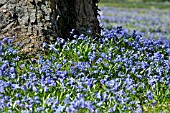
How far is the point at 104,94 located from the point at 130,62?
4.29 ft

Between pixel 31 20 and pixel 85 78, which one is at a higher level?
pixel 31 20

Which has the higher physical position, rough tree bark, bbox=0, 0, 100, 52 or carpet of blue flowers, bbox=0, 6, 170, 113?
rough tree bark, bbox=0, 0, 100, 52

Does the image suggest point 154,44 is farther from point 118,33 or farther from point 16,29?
point 16,29

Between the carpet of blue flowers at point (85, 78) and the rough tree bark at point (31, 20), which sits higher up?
the rough tree bark at point (31, 20)

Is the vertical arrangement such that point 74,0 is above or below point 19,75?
above

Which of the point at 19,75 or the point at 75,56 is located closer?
the point at 19,75

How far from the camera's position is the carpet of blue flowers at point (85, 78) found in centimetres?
578

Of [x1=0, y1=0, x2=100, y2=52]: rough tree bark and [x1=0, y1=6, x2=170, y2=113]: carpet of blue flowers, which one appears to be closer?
[x1=0, y1=6, x2=170, y2=113]: carpet of blue flowers

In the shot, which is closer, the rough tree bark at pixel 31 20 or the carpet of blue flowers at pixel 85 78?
the carpet of blue flowers at pixel 85 78

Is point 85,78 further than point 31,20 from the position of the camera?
No

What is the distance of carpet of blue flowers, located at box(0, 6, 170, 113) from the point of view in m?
5.78

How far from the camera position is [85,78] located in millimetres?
6492

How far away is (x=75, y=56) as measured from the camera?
7363mm

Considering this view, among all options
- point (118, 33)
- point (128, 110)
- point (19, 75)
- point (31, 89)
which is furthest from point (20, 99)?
point (118, 33)
